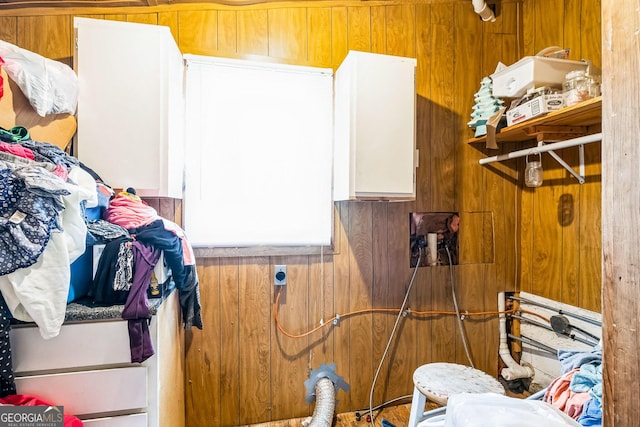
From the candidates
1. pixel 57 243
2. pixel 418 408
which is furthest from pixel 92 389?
pixel 418 408

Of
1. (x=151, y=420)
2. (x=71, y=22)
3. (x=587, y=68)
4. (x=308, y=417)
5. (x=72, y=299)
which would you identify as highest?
(x=71, y=22)

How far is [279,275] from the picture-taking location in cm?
180

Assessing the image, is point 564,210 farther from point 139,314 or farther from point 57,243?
point 57,243

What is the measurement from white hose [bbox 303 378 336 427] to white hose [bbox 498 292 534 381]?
1.17m

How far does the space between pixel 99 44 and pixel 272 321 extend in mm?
1625

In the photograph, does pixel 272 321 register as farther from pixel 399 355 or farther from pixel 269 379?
pixel 399 355

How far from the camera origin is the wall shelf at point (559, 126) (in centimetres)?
149

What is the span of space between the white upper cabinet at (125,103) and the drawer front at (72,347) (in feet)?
2.05

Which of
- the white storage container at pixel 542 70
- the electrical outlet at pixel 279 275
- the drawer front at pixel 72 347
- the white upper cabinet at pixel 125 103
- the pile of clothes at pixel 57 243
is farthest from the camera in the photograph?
the electrical outlet at pixel 279 275

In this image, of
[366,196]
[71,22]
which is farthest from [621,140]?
[71,22]

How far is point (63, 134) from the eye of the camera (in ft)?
4.46

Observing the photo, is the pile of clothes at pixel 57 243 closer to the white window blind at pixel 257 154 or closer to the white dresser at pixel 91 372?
the white dresser at pixel 91 372

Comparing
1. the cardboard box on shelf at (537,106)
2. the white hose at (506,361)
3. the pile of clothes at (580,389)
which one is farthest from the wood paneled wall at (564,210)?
the pile of clothes at (580,389)

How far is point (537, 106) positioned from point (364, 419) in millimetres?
2001
